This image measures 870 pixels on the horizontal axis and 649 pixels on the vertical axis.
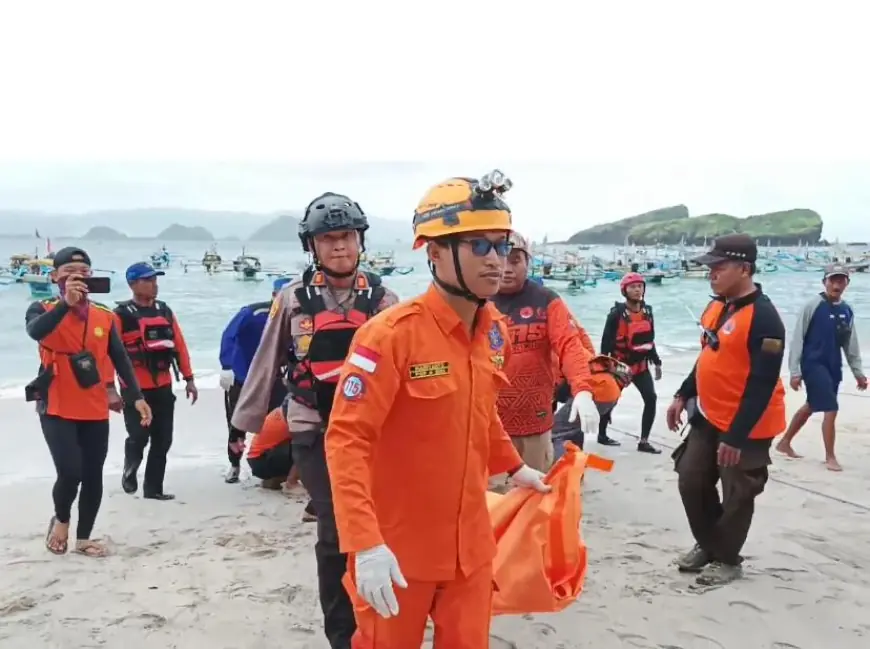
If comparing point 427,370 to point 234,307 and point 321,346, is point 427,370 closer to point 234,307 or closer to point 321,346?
point 321,346

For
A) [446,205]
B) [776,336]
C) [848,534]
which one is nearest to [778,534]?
[848,534]

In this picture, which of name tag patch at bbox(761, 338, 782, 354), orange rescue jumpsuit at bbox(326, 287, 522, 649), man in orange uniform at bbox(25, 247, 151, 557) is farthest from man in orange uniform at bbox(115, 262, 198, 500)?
name tag patch at bbox(761, 338, 782, 354)

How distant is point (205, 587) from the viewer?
14.1 feet

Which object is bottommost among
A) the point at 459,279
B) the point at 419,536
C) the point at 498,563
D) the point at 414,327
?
the point at 498,563

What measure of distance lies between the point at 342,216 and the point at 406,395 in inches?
51.1

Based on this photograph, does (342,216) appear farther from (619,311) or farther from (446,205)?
(619,311)

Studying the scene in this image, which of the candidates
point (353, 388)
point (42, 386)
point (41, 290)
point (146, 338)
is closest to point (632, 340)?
point (146, 338)

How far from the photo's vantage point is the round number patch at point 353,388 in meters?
2.31

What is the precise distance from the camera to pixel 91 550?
15.8ft

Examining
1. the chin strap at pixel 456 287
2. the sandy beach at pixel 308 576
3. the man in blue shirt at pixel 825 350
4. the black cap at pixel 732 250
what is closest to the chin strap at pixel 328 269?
the chin strap at pixel 456 287

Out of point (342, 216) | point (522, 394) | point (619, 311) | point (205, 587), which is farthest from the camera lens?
point (619, 311)

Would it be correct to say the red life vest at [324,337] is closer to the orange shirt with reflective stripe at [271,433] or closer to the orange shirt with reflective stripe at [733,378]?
the orange shirt with reflective stripe at [271,433]

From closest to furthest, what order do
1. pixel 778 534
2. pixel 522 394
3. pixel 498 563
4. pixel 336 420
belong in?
pixel 336 420 → pixel 498 563 → pixel 522 394 → pixel 778 534

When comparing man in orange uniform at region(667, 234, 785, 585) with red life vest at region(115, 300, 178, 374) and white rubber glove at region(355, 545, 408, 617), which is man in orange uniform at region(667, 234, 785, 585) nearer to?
white rubber glove at region(355, 545, 408, 617)
